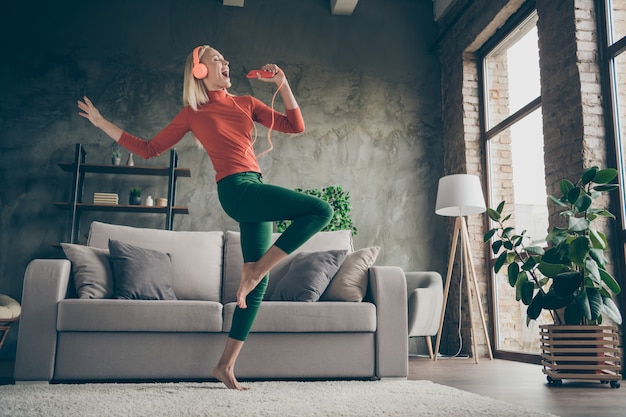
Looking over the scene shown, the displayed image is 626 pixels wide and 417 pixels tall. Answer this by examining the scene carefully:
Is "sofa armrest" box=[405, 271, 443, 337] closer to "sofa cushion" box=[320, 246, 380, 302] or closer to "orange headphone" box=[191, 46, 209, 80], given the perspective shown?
"sofa cushion" box=[320, 246, 380, 302]

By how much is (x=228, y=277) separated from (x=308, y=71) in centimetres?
313

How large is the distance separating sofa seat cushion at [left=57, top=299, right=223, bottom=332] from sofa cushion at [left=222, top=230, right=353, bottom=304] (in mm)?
631

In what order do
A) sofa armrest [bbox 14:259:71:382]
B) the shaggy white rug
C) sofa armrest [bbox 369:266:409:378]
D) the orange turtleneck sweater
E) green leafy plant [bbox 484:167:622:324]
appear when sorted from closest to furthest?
the shaggy white rug, the orange turtleneck sweater, sofa armrest [bbox 14:259:71:382], green leafy plant [bbox 484:167:622:324], sofa armrest [bbox 369:266:409:378]

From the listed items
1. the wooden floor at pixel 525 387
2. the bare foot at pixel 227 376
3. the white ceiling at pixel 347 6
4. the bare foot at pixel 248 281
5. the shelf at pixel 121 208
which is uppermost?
the white ceiling at pixel 347 6

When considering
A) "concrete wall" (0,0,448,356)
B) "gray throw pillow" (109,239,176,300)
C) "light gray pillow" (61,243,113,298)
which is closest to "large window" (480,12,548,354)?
"concrete wall" (0,0,448,356)

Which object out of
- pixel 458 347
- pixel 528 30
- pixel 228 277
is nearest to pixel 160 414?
pixel 228 277

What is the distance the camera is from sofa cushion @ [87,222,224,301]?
12.3 ft

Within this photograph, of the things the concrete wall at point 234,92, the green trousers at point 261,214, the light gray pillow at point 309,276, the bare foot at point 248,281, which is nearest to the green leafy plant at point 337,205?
the concrete wall at point 234,92

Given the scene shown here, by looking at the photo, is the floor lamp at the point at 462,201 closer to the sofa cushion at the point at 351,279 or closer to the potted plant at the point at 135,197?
the sofa cushion at the point at 351,279

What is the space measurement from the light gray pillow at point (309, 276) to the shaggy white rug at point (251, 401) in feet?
1.96

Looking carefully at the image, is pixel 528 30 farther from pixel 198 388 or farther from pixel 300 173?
pixel 198 388

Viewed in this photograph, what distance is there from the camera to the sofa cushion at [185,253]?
12.3 feet

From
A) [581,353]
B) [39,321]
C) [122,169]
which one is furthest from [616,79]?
[122,169]

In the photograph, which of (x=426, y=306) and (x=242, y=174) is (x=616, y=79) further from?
(x=242, y=174)
